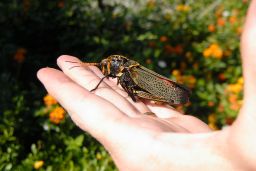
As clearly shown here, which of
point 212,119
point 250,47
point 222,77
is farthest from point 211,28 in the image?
point 250,47

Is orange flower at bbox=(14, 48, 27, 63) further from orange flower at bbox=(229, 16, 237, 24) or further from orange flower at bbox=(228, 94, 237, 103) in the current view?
orange flower at bbox=(229, 16, 237, 24)

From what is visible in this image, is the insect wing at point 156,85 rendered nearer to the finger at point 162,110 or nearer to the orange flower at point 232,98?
the finger at point 162,110

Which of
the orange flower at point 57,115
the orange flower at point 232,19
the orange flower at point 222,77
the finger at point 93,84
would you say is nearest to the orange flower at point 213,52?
the orange flower at point 222,77

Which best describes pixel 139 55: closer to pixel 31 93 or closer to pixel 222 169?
pixel 31 93

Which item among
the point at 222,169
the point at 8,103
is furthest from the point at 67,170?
the point at 222,169

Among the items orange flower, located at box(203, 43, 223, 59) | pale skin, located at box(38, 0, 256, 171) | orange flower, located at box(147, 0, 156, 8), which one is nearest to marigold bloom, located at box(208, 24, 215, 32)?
orange flower, located at box(203, 43, 223, 59)
